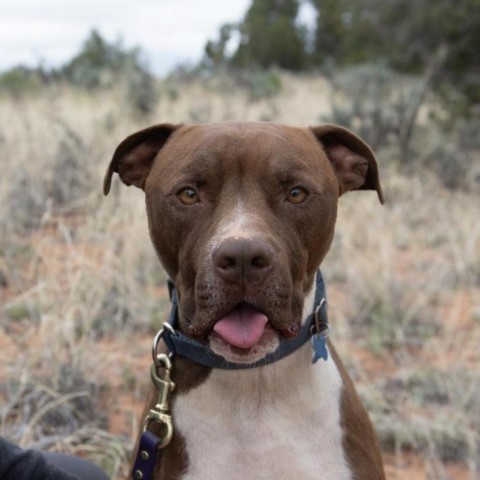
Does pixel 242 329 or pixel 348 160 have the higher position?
pixel 348 160

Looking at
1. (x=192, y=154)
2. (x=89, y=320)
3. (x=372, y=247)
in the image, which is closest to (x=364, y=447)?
(x=192, y=154)

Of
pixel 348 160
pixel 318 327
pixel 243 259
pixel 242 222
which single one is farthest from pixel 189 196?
pixel 348 160

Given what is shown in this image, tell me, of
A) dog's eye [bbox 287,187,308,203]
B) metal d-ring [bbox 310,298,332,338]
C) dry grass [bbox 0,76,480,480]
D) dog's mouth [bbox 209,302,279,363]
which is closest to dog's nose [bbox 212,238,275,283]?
dog's mouth [bbox 209,302,279,363]

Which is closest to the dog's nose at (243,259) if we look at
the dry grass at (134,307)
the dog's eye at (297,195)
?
the dog's eye at (297,195)

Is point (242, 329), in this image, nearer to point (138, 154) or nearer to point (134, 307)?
point (138, 154)

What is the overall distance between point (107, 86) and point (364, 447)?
13083 millimetres

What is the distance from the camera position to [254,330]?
7.34 feet

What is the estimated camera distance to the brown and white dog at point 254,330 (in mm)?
2287

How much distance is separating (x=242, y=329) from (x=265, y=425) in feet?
1.34

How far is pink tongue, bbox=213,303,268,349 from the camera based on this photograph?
2.24 meters

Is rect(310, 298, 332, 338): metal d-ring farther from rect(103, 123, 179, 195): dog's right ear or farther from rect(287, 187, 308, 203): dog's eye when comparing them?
rect(103, 123, 179, 195): dog's right ear

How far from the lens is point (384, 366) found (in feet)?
16.5

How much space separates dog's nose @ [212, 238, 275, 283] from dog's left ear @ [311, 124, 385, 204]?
2.70 feet

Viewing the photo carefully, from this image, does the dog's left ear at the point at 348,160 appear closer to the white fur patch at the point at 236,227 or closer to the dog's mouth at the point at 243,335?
the white fur patch at the point at 236,227
